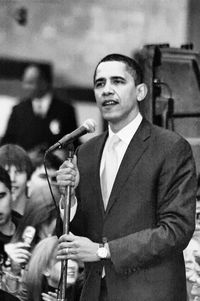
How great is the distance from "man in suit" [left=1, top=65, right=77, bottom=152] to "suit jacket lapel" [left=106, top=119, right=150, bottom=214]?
3.81ft

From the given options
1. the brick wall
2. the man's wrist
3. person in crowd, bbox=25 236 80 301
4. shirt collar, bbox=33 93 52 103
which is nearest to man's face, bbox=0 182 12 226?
person in crowd, bbox=25 236 80 301

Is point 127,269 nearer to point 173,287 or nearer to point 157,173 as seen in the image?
point 173,287

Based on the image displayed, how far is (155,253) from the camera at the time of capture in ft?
6.98

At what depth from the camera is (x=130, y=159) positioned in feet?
7.57

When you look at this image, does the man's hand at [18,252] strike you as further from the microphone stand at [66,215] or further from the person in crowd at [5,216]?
the microphone stand at [66,215]

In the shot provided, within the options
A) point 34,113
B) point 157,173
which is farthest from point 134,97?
point 34,113

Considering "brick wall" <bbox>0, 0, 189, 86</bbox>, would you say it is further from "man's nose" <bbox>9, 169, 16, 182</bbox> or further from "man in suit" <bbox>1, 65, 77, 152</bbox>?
"man's nose" <bbox>9, 169, 16, 182</bbox>

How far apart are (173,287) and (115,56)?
0.98m

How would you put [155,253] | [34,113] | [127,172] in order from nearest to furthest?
[155,253] → [127,172] → [34,113]

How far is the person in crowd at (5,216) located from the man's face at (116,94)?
1277 mm

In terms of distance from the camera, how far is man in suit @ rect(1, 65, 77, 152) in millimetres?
3412

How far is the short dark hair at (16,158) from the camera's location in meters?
3.43

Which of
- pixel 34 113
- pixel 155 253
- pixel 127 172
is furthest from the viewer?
pixel 34 113

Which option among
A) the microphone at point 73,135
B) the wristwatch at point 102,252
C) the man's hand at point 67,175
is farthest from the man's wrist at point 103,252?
the microphone at point 73,135
